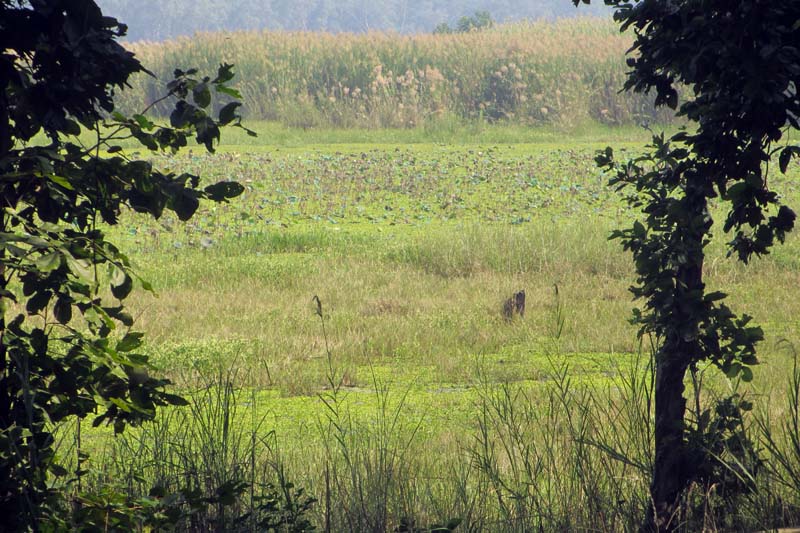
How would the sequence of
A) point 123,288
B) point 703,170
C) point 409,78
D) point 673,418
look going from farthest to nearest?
point 409,78 < point 673,418 < point 703,170 < point 123,288

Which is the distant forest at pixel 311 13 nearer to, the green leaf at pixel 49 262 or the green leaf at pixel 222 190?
the green leaf at pixel 222 190

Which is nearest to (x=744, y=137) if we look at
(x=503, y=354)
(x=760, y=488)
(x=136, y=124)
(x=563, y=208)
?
(x=760, y=488)

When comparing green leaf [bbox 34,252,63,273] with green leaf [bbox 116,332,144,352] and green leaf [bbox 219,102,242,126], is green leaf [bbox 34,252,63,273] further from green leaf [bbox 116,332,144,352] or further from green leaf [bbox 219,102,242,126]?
green leaf [bbox 219,102,242,126]

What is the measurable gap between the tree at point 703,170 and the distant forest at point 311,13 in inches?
5716

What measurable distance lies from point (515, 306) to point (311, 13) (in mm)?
159223

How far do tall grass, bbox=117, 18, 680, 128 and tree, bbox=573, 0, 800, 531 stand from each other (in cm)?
1682

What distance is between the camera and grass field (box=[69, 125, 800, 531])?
3.05 m

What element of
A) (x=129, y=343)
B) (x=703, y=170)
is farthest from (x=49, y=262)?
(x=703, y=170)

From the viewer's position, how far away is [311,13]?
159000 millimetres

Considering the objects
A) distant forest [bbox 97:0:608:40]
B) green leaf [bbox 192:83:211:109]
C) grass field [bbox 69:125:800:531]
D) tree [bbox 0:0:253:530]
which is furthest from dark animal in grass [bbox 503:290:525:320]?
distant forest [bbox 97:0:608:40]

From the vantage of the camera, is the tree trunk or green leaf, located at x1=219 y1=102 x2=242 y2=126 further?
the tree trunk

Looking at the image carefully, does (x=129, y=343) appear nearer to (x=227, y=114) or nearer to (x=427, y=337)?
(x=227, y=114)

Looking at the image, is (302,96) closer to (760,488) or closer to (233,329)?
(233,329)

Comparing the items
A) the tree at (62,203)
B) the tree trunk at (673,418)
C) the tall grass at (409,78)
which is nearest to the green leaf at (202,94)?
the tree at (62,203)
